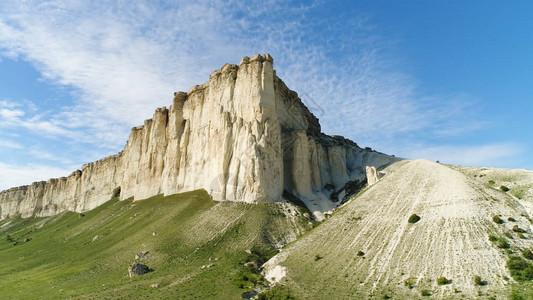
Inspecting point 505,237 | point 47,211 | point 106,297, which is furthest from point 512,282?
point 47,211

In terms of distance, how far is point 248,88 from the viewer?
86.5m

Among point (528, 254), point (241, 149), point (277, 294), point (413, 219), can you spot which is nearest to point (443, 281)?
point (528, 254)

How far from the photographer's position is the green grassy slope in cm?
4916

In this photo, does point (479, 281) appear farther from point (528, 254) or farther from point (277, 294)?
Result: point (277, 294)

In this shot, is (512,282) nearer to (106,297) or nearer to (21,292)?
(106,297)

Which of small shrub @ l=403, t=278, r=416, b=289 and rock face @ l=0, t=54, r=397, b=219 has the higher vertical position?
rock face @ l=0, t=54, r=397, b=219

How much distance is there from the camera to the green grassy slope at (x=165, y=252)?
4916 centimetres

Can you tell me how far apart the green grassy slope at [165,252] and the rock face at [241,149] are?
5955 millimetres

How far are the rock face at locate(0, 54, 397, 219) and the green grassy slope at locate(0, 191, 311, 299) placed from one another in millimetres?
5955

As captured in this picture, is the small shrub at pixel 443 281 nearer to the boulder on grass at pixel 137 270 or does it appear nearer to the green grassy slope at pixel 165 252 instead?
the green grassy slope at pixel 165 252

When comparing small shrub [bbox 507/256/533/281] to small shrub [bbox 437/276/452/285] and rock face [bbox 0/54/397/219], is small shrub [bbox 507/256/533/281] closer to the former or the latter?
small shrub [bbox 437/276/452/285]

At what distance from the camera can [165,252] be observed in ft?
206

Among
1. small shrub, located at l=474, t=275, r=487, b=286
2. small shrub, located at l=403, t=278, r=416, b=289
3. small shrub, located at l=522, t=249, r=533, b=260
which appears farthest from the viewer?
small shrub, located at l=522, t=249, r=533, b=260

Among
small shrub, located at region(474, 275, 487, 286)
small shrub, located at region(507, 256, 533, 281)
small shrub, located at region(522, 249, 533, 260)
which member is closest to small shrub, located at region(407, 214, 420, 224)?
small shrub, located at region(507, 256, 533, 281)
